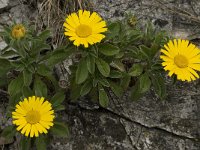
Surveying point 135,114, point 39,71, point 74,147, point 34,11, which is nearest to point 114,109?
point 135,114

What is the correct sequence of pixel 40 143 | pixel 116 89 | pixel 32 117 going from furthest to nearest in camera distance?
pixel 116 89 → pixel 40 143 → pixel 32 117

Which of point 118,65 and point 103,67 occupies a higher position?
point 118,65

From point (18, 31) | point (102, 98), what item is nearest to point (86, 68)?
point (102, 98)

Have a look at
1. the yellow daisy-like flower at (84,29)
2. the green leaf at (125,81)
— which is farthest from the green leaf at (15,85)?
the green leaf at (125,81)

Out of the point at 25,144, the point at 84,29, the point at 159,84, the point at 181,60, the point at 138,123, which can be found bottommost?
the point at 25,144

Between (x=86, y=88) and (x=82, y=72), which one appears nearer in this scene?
(x=82, y=72)

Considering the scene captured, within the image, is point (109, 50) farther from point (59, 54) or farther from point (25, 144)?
point (25, 144)

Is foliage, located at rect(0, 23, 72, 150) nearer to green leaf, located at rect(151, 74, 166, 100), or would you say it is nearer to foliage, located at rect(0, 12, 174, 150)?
foliage, located at rect(0, 12, 174, 150)
